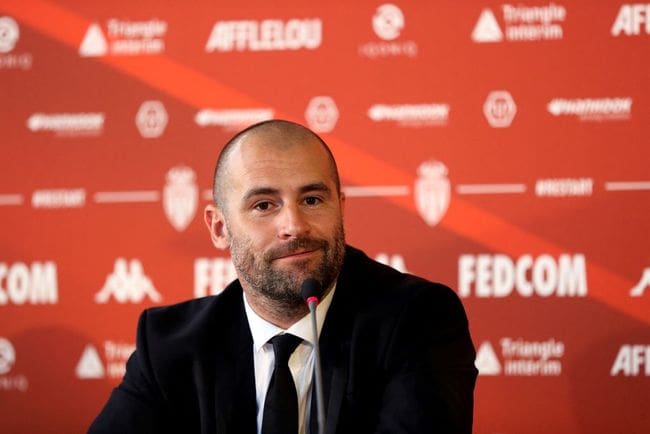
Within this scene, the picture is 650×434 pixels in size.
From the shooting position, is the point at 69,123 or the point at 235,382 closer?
the point at 235,382

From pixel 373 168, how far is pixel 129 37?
1120 mm

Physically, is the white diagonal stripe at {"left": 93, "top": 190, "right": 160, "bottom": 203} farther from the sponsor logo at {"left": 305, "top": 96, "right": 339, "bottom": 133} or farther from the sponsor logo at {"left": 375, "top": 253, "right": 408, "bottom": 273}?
the sponsor logo at {"left": 375, "top": 253, "right": 408, "bottom": 273}

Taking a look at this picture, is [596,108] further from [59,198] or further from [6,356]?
[6,356]

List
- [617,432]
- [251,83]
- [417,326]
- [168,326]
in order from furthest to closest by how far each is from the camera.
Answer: [251,83], [617,432], [168,326], [417,326]

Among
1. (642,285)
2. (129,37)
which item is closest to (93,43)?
(129,37)

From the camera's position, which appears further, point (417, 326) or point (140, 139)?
point (140, 139)

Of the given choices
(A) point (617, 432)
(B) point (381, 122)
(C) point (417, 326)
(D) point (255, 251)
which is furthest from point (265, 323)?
(A) point (617, 432)

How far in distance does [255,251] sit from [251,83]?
156cm

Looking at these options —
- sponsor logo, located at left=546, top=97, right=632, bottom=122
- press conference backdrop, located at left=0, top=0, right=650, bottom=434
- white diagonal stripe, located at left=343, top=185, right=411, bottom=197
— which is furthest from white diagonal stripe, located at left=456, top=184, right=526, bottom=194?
sponsor logo, located at left=546, top=97, right=632, bottom=122

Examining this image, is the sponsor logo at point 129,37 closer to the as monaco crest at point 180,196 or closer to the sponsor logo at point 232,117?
the sponsor logo at point 232,117

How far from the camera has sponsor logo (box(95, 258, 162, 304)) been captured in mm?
3635

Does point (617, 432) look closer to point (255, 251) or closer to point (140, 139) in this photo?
point (255, 251)

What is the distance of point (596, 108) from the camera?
11.4 ft

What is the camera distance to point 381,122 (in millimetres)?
3576
